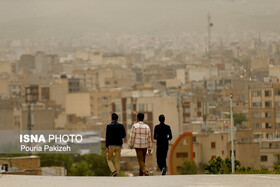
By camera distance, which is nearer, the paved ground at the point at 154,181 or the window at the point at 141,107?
the paved ground at the point at 154,181

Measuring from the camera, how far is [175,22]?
101750mm

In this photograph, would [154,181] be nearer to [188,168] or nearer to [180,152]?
[188,168]

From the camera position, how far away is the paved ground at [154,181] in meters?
7.27

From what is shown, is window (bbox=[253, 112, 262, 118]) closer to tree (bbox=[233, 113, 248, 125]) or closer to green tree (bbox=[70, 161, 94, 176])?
tree (bbox=[233, 113, 248, 125])

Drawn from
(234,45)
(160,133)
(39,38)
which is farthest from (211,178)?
(39,38)

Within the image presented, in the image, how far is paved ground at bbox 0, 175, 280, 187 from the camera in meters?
7.27

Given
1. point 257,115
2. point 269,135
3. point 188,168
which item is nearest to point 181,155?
point 188,168

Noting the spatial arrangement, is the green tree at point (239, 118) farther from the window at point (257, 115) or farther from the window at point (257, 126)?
the window at point (257, 126)

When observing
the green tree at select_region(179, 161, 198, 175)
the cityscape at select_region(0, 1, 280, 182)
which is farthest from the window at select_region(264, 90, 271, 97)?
the green tree at select_region(179, 161, 198, 175)

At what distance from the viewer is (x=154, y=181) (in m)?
7.55

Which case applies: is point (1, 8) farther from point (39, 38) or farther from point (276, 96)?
point (276, 96)

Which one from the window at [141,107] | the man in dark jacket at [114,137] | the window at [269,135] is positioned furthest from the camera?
the window at [141,107]

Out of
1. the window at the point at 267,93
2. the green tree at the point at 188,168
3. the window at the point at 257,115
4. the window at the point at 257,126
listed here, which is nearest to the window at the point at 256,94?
the window at the point at 267,93

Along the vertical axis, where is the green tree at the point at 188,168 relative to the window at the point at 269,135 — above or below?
below
